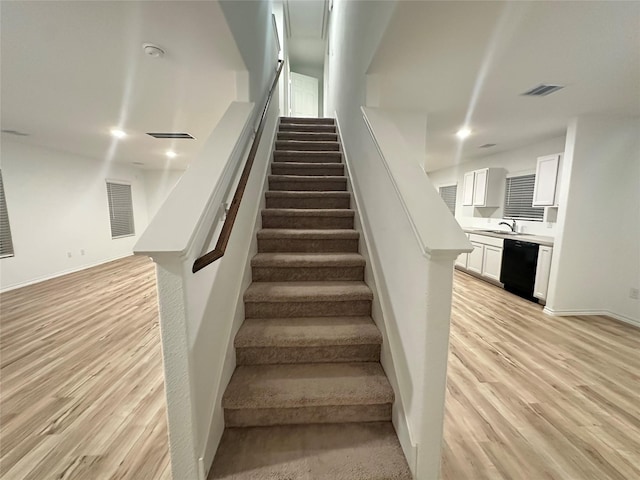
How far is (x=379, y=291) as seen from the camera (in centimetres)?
173

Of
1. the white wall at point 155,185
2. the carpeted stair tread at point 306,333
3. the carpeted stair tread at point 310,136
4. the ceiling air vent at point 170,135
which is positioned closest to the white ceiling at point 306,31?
the carpeted stair tread at point 310,136

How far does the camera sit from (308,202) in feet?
9.08

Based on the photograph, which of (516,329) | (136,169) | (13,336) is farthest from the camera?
(136,169)

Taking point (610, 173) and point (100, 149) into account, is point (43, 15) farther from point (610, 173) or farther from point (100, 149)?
point (610, 173)

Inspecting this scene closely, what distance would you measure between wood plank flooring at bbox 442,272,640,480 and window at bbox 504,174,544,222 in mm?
1933

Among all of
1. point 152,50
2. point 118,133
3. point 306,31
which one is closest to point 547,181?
point 152,50

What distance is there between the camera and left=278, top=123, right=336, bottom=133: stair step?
421 centimetres

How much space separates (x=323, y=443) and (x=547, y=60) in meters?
2.79

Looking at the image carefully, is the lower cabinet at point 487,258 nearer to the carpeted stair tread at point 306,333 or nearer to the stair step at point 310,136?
the stair step at point 310,136

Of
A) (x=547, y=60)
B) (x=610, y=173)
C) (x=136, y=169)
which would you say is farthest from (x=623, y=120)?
(x=136, y=169)

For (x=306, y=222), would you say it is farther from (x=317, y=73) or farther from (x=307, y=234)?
(x=317, y=73)

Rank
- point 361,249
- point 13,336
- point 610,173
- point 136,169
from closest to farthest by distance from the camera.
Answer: point 361,249
point 13,336
point 610,173
point 136,169

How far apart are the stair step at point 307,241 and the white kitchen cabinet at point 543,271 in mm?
2885

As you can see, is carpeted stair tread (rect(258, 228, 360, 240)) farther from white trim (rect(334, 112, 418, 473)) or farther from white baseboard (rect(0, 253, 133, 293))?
white baseboard (rect(0, 253, 133, 293))
